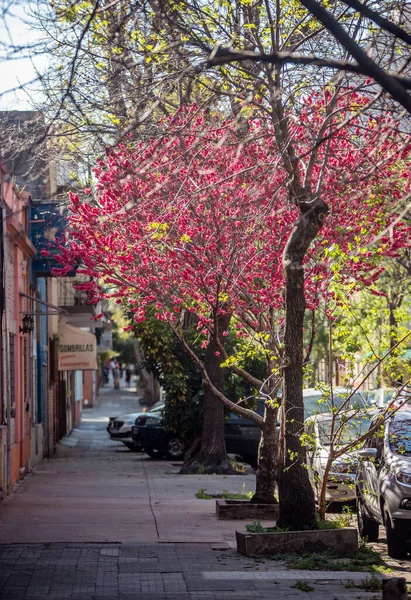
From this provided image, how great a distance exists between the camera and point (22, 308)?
22.3m

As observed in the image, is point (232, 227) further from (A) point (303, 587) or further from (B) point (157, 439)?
(B) point (157, 439)

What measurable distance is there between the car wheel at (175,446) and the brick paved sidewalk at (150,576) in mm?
16266

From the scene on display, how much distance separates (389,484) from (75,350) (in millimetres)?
20799

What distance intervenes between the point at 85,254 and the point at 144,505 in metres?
4.37

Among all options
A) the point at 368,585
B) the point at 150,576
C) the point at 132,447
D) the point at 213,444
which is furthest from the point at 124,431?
the point at 368,585

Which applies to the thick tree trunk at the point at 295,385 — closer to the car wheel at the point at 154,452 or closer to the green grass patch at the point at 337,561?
the green grass patch at the point at 337,561

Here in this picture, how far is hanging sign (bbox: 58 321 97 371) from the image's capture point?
1219 inches

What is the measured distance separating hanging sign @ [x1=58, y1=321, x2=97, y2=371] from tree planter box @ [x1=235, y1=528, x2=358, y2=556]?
19.6 meters

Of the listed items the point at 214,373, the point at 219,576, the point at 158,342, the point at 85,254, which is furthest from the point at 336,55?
the point at 158,342

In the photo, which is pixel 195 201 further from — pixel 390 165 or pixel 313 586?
pixel 313 586

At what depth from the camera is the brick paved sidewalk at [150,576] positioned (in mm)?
9250

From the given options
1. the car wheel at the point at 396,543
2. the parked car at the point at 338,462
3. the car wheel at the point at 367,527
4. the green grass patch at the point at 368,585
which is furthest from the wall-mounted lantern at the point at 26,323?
the green grass patch at the point at 368,585

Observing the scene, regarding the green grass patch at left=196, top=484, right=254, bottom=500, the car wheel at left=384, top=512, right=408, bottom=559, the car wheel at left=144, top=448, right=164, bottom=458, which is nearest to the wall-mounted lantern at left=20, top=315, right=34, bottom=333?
the green grass patch at left=196, top=484, right=254, bottom=500

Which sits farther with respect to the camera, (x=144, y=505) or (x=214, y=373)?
(x=214, y=373)
